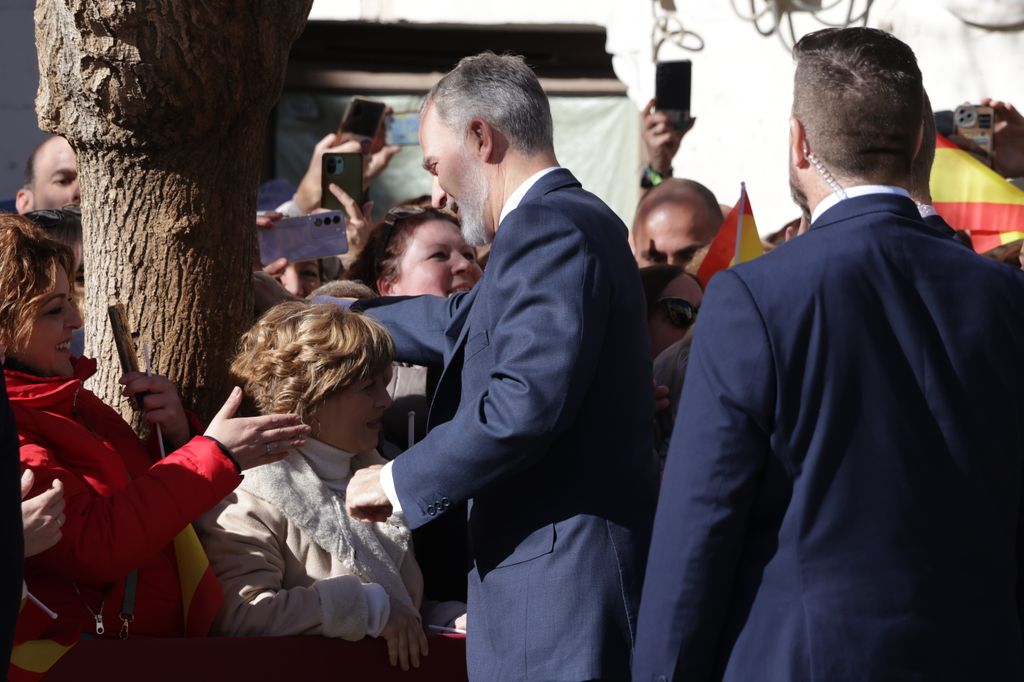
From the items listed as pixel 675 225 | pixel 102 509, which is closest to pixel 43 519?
pixel 102 509

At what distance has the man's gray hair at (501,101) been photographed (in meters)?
2.89

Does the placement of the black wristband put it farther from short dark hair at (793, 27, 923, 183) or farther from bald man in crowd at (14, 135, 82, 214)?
bald man in crowd at (14, 135, 82, 214)

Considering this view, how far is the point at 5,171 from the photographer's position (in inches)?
334

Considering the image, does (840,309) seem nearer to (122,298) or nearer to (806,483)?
(806,483)

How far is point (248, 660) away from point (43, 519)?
0.57 meters

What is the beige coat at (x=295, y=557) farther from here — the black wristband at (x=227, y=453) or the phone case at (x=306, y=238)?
the phone case at (x=306, y=238)

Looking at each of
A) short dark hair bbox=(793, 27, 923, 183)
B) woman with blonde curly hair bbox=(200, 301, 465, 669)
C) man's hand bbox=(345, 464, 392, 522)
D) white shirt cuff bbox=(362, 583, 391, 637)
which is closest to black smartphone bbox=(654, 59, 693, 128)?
woman with blonde curly hair bbox=(200, 301, 465, 669)

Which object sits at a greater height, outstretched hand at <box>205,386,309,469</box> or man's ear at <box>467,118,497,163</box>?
man's ear at <box>467,118,497,163</box>

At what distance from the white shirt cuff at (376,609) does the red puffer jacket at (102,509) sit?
0.40 m

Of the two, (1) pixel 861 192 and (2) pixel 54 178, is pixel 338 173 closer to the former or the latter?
(2) pixel 54 178

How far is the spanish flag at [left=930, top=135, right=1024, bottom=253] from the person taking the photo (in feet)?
17.5

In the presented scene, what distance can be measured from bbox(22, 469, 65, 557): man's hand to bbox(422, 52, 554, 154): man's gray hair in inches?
40.1

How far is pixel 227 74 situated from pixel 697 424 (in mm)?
1682

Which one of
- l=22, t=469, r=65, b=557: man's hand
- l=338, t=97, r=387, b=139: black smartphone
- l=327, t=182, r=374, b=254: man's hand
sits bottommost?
l=22, t=469, r=65, b=557: man's hand
